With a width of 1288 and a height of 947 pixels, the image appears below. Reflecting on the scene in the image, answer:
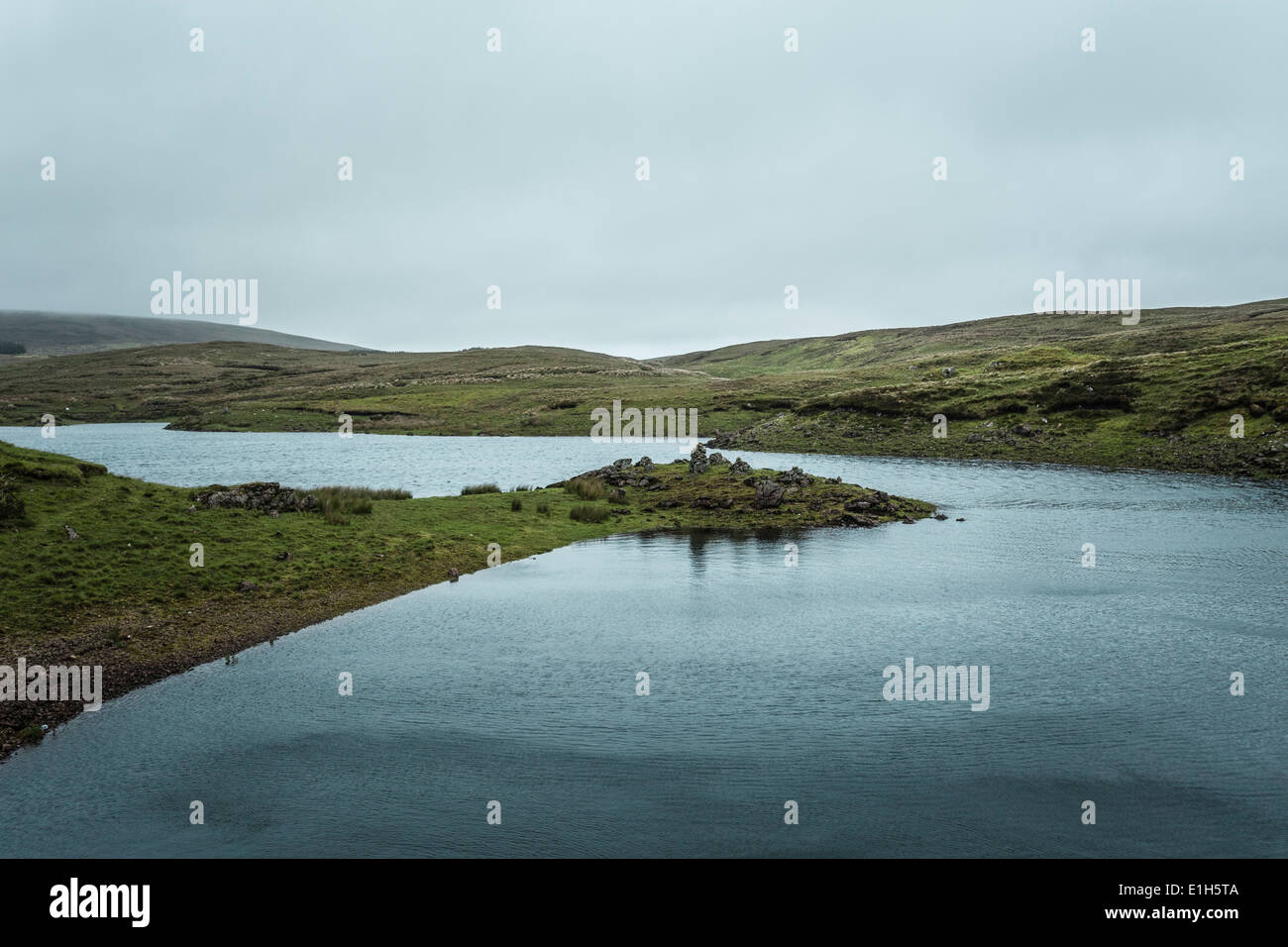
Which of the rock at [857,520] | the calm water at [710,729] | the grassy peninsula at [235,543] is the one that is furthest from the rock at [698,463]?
the calm water at [710,729]

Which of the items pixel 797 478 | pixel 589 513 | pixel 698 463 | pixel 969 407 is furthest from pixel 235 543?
pixel 969 407

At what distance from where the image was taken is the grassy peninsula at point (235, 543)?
22.3 m

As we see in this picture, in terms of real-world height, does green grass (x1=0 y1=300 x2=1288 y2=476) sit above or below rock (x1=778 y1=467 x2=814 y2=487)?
above

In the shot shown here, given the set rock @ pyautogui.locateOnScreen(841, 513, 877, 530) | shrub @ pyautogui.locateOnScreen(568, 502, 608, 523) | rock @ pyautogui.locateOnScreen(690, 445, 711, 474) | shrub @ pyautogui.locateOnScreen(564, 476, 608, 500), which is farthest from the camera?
rock @ pyautogui.locateOnScreen(690, 445, 711, 474)

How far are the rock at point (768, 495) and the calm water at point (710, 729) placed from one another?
14637 mm

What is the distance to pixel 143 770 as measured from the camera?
612 inches

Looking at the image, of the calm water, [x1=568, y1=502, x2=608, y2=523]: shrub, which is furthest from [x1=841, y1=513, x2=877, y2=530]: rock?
[x1=568, y1=502, x2=608, y2=523]: shrub

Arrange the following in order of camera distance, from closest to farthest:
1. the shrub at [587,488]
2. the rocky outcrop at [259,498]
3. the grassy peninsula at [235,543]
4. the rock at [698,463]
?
the grassy peninsula at [235,543] → the rocky outcrop at [259,498] → the shrub at [587,488] → the rock at [698,463]

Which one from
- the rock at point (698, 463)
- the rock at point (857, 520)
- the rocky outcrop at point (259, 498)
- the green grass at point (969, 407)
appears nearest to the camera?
the rocky outcrop at point (259, 498)

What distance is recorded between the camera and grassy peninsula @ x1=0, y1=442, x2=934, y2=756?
2227cm

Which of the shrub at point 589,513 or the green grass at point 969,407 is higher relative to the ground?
the green grass at point 969,407

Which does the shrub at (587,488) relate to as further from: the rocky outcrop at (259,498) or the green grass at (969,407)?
the green grass at (969,407)

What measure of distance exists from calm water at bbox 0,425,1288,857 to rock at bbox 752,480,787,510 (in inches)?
576

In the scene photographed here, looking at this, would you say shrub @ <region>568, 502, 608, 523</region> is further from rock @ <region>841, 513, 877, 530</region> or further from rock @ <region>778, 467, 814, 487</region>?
rock @ <region>841, 513, 877, 530</region>
